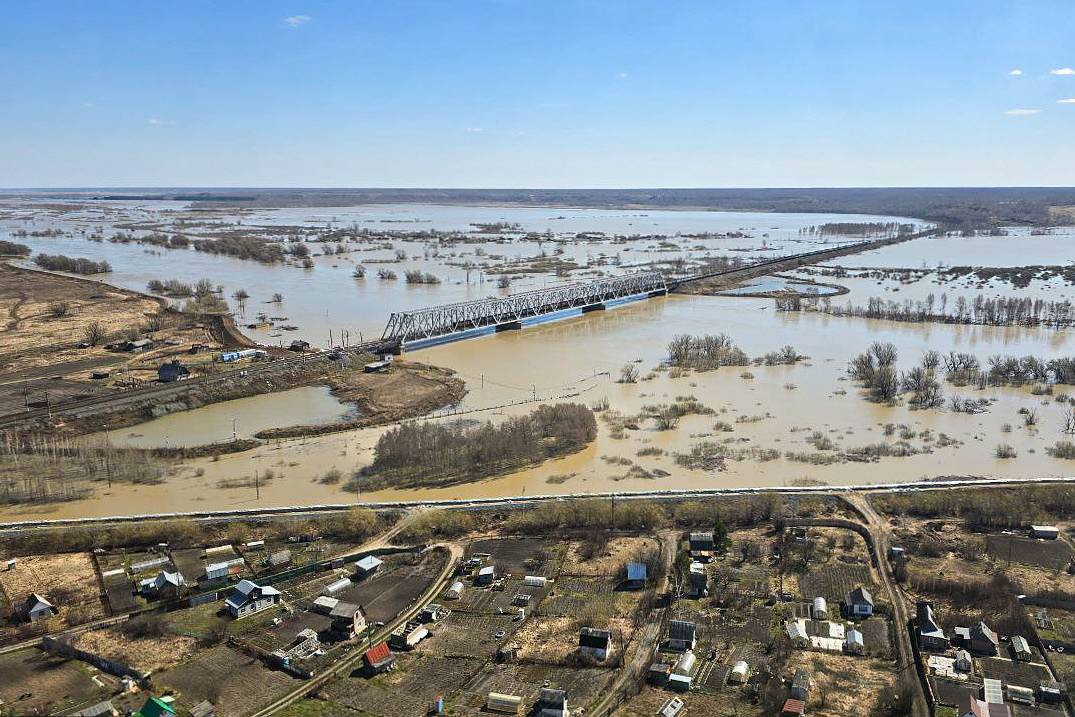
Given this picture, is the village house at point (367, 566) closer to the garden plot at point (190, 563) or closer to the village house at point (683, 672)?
the garden plot at point (190, 563)

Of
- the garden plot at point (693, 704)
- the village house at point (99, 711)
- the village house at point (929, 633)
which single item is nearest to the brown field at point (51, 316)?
the village house at point (99, 711)

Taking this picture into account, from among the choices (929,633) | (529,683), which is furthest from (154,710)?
(929,633)

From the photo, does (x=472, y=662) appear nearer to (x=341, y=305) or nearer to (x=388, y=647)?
(x=388, y=647)

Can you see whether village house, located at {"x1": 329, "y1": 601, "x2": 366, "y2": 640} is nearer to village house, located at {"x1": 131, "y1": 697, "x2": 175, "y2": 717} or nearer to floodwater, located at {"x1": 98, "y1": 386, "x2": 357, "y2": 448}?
village house, located at {"x1": 131, "y1": 697, "x2": 175, "y2": 717}

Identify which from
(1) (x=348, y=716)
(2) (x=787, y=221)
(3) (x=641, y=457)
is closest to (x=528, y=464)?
(3) (x=641, y=457)

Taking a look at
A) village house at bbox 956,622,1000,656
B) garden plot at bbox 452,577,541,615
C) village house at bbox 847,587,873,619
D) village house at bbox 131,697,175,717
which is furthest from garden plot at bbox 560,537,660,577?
village house at bbox 131,697,175,717

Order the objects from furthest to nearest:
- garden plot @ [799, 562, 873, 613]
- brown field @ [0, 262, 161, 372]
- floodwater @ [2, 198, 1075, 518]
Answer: brown field @ [0, 262, 161, 372], floodwater @ [2, 198, 1075, 518], garden plot @ [799, 562, 873, 613]
